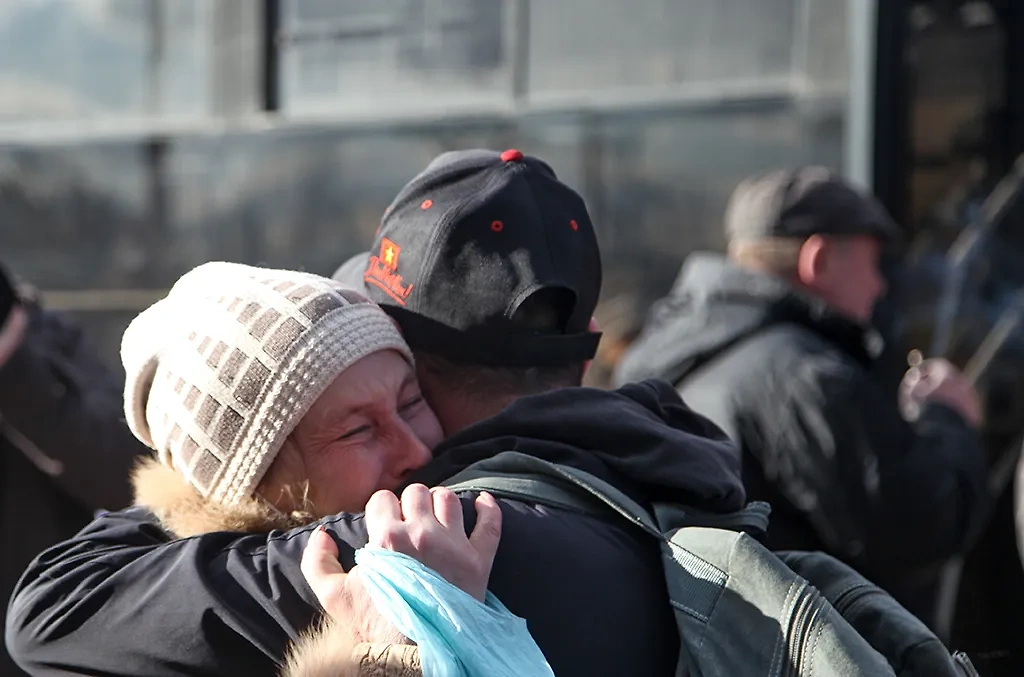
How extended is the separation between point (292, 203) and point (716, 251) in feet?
5.37

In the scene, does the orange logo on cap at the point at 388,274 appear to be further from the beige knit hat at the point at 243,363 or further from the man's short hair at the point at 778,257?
the man's short hair at the point at 778,257

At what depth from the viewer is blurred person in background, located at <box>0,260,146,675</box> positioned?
3.32m

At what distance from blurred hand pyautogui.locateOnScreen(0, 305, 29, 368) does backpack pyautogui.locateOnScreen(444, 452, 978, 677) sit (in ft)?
7.27

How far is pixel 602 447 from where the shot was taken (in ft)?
5.03

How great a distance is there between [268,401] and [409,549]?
326mm

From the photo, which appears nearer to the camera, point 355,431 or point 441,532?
→ point 441,532

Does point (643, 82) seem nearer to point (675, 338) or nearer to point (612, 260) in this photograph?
point (612, 260)

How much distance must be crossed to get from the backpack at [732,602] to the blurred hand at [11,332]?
2.21 metres

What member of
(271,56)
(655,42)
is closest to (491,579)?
(655,42)

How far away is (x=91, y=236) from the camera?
17.2 feet

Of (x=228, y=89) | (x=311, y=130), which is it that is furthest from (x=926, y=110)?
(x=228, y=89)

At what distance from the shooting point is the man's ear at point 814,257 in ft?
12.3

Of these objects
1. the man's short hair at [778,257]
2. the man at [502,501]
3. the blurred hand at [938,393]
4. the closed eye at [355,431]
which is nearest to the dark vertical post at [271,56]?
the man's short hair at [778,257]

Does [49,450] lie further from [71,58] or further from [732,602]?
[71,58]
